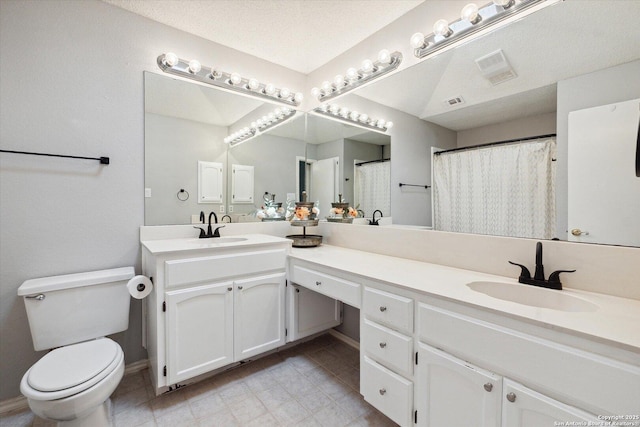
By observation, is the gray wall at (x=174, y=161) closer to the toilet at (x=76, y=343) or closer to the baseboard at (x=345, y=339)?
the toilet at (x=76, y=343)

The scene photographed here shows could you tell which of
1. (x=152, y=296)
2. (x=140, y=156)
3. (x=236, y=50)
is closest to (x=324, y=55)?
(x=236, y=50)

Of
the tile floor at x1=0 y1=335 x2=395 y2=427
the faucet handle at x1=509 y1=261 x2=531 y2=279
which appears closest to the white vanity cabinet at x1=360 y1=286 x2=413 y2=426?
the tile floor at x1=0 y1=335 x2=395 y2=427

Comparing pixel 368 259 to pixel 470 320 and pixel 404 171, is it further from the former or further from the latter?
pixel 470 320

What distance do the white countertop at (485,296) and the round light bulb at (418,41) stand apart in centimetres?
140

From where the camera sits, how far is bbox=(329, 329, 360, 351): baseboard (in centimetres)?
230

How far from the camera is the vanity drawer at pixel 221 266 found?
5.32 feet

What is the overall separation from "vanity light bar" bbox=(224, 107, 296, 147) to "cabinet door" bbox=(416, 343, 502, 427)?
6.74ft

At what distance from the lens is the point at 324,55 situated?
250cm

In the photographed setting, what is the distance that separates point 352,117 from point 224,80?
110 centimetres

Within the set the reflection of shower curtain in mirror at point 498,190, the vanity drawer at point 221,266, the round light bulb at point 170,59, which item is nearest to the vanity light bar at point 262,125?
the round light bulb at point 170,59

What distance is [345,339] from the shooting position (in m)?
2.39

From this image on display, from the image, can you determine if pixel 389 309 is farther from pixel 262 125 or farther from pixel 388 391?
pixel 262 125

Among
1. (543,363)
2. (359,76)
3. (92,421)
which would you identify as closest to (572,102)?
(543,363)

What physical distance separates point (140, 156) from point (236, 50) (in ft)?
3.96
